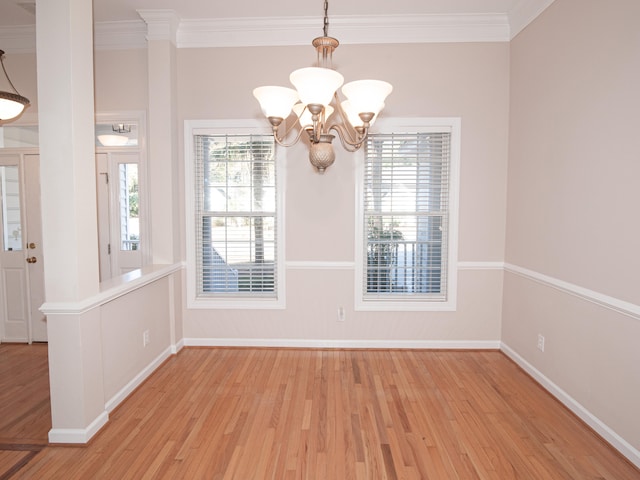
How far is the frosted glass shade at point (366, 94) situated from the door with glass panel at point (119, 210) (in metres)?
2.68

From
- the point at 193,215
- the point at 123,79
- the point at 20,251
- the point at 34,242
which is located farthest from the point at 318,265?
the point at 20,251

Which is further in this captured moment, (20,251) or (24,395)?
(20,251)

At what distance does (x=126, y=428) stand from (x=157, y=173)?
2.22 meters

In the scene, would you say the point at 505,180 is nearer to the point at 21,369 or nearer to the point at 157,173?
the point at 157,173

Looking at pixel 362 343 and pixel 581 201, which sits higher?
pixel 581 201

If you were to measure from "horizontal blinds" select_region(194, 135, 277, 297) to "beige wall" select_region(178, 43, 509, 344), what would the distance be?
0.75 feet

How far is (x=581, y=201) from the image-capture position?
2.43 m

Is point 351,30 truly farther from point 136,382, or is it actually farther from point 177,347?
point 136,382

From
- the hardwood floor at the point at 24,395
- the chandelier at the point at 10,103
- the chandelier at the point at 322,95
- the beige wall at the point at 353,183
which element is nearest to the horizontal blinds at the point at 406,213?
the beige wall at the point at 353,183

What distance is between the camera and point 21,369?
3.21 metres

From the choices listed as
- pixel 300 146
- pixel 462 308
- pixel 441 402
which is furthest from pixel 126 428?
pixel 462 308

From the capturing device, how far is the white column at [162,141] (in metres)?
3.38

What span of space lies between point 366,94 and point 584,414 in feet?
8.35

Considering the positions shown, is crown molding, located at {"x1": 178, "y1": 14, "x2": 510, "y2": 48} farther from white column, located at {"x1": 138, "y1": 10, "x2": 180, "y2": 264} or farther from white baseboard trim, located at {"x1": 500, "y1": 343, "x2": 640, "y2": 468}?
white baseboard trim, located at {"x1": 500, "y1": 343, "x2": 640, "y2": 468}
